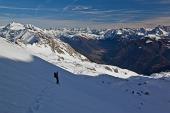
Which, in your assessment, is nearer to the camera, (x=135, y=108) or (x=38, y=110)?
(x=38, y=110)

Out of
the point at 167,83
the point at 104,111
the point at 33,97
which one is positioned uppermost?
the point at 33,97

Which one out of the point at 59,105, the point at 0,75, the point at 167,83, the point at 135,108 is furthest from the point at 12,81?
the point at 167,83

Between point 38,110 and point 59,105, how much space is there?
588 centimetres

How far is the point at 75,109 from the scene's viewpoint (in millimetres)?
29141

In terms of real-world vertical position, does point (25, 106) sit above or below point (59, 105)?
above

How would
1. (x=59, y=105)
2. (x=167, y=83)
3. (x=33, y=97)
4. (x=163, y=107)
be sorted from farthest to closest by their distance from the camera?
(x=167, y=83) < (x=163, y=107) < (x=59, y=105) < (x=33, y=97)

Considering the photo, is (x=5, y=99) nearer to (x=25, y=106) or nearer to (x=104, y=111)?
(x=25, y=106)

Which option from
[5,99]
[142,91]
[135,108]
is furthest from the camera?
[142,91]

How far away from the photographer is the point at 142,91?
74.6 m

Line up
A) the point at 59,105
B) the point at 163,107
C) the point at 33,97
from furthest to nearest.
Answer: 1. the point at 163,107
2. the point at 59,105
3. the point at 33,97

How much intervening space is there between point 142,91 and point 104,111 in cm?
4010

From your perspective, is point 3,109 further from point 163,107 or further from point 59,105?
point 163,107

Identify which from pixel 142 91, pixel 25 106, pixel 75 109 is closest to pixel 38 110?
pixel 25 106

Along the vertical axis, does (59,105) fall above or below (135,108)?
above
